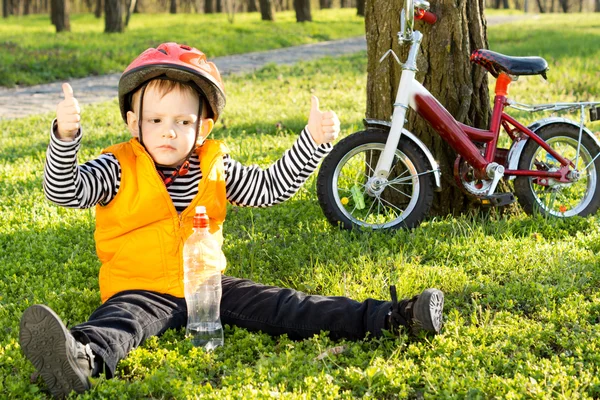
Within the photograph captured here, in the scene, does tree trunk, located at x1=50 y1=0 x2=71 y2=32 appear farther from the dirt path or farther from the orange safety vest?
the orange safety vest

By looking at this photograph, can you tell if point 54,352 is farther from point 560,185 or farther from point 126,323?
point 560,185

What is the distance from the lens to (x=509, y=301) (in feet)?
12.1

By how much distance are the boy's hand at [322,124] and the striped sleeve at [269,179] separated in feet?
0.35

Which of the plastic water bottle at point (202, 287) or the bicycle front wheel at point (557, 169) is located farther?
the bicycle front wheel at point (557, 169)

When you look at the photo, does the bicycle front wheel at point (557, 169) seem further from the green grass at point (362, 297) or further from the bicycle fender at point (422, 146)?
the bicycle fender at point (422, 146)

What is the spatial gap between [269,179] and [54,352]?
140cm

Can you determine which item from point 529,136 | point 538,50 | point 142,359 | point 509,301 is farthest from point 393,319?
point 538,50

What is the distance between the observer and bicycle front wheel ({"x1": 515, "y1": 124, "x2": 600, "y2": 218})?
4.97 metres

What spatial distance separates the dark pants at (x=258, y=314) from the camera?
3.30 meters

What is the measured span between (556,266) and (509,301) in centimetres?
58

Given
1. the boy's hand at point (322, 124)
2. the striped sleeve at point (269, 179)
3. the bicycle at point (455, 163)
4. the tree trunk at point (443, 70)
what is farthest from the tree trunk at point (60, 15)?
the boy's hand at point (322, 124)

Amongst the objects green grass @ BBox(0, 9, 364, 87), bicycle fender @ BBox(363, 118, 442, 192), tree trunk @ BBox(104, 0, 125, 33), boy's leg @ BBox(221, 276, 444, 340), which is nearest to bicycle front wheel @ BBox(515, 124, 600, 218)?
bicycle fender @ BBox(363, 118, 442, 192)

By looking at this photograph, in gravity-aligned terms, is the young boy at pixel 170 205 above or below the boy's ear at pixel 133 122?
below

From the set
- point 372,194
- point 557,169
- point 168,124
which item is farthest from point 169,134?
point 557,169
